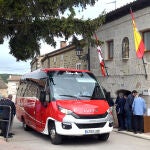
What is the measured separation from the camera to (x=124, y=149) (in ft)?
41.3

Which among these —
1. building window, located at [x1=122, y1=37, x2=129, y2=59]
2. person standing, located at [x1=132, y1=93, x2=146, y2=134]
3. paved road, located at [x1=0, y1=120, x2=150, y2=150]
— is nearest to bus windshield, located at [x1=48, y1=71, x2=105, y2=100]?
paved road, located at [x1=0, y1=120, x2=150, y2=150]

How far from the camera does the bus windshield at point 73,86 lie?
1418 centimetres

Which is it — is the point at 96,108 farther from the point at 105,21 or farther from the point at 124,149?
the point at 105,21

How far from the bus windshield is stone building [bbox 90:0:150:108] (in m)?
3.86

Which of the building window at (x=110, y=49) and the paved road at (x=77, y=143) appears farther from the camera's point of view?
the building window at (x=110, y=49)

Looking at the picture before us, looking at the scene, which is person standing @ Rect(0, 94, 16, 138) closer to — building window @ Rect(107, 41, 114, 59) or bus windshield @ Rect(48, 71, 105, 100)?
bus windshield @ Rect(48, 71, 105, 100)

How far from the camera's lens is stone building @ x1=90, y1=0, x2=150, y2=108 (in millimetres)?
18406

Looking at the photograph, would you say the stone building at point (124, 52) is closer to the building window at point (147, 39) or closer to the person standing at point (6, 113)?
the building window at point (147, 39)

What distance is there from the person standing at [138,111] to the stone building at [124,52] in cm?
166

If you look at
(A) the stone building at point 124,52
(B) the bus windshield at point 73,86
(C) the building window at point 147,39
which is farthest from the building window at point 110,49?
(B) the bus windshield at point 73,86

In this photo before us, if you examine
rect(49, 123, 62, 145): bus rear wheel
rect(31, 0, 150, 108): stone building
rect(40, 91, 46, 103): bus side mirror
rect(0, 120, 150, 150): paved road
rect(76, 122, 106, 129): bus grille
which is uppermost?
rect(31, 0, 150, 108): stone building

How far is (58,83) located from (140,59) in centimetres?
568

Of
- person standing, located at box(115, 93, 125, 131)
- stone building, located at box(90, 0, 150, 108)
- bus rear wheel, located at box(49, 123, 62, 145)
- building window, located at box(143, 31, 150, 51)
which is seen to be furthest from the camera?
building window, located at box(143, 31, 150, 51)

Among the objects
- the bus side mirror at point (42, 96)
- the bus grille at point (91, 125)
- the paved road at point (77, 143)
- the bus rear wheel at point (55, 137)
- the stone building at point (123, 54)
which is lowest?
the paved road at point (77, 143)
